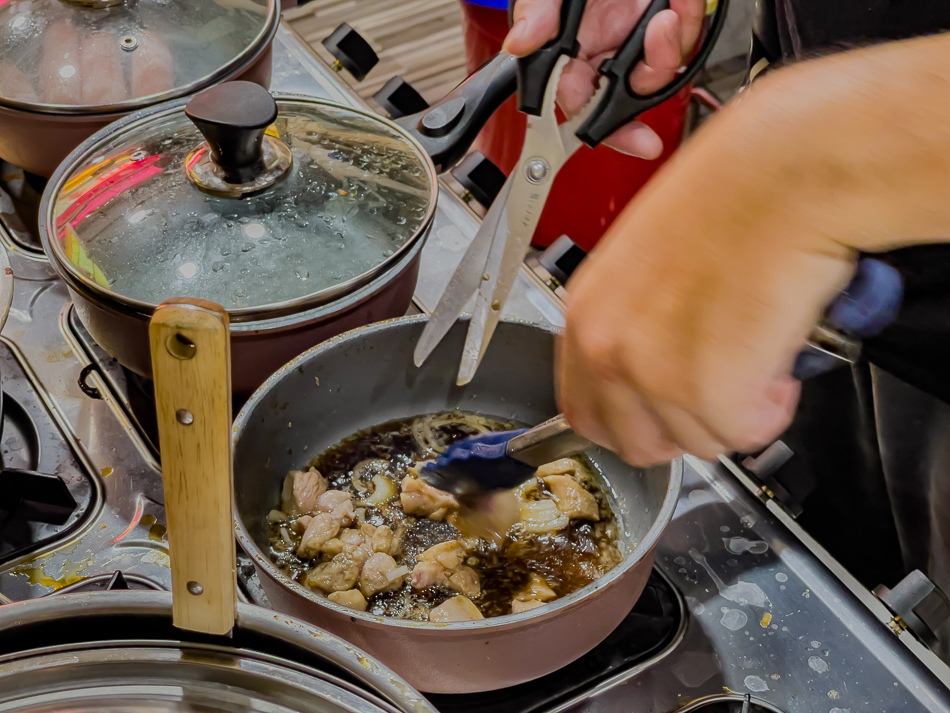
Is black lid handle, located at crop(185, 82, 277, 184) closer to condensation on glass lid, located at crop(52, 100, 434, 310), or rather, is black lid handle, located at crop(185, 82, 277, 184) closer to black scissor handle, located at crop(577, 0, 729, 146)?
condensation on glass lid, located at crop(52, 100, 434, 310)

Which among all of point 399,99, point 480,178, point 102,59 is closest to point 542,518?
point 480,178

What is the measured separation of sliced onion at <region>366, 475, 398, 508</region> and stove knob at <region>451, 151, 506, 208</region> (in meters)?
0.49

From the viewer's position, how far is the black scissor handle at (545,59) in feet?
2.79

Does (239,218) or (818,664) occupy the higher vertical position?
(239,218)

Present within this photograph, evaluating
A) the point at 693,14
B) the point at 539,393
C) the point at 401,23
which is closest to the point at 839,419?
the point at 539,393

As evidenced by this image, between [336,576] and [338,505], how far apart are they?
9cm

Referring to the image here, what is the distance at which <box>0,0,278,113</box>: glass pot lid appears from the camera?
3.70 feet

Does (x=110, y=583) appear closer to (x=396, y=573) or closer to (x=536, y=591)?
(x=396, y=573)

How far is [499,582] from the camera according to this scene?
0.85 metres

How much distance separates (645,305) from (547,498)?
18.3 inches

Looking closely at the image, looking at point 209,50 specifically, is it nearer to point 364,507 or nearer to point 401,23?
point 364,507

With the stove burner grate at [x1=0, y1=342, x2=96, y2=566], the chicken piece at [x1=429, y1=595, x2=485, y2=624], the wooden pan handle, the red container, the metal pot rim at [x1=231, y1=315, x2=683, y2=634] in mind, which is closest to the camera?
the wooden pan handle

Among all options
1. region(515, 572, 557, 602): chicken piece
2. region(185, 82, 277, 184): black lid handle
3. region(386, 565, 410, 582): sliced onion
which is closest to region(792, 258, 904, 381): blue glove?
region(515, 572, 557, 602): chicken piece

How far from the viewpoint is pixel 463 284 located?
92 cm
